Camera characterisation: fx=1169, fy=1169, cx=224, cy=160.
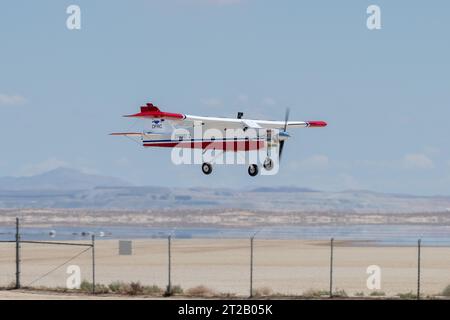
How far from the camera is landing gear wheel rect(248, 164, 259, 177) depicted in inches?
1612

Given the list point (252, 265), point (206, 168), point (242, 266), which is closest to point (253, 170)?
point (206, 168)

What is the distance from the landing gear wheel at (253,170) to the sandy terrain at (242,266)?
28.0ft

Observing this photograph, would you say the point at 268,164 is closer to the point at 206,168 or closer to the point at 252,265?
the point at 206,168

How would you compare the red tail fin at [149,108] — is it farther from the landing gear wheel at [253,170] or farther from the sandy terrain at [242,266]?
the sandy terrain at [242,266]

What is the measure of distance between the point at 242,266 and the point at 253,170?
2697cm

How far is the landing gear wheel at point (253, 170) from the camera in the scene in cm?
4094

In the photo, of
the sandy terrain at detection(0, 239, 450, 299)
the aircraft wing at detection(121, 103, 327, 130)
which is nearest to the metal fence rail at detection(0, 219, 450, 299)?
the sandy terrain at detection(0, 239, 450, 299)

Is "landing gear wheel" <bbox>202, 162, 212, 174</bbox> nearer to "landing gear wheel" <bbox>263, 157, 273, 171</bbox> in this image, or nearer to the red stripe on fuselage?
the red stripe on fuselage

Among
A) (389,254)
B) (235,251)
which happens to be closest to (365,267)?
(389,254)

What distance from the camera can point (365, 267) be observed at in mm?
66875

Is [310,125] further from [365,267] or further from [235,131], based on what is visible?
[365,267]

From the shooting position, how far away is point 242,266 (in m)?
67.6

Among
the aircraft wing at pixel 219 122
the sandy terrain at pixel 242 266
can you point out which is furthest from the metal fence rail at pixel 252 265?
the aircraft wing at pixel 219 122
